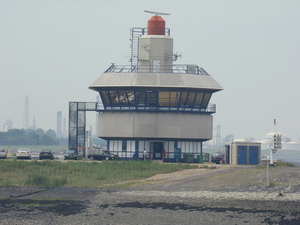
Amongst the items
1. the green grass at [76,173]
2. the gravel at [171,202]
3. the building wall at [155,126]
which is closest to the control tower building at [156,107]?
the building wall at [155,126]

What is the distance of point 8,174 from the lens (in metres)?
55.5

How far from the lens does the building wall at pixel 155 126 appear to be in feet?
233

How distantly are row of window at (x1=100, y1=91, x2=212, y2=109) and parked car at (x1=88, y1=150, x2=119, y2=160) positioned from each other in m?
5.69

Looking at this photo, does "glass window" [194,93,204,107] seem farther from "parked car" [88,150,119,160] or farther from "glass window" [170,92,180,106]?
"parked car" [88,150,119,160]

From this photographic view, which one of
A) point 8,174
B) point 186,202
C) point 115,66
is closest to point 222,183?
Answer: point 186,202

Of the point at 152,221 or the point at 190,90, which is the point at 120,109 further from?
the point at 152,221

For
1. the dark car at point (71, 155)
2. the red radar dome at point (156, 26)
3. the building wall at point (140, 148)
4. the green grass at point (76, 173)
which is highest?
the red radar dome at point (156, 26)

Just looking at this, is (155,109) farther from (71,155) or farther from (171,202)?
(171,202)

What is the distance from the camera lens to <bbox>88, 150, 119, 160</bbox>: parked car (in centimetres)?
7202

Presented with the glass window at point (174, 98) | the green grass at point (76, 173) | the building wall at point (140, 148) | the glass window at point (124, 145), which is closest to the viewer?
the green grass at point (76, 173)

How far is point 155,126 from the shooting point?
7088 cm

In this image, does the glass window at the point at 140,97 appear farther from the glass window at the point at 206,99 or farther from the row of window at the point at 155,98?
the glass window at the point at 206,99

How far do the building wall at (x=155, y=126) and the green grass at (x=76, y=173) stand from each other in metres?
8.70

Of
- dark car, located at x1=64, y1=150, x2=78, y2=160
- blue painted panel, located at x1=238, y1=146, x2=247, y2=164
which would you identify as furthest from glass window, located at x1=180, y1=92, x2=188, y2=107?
dark car, located at x1=64, y1=150, x2=78, y2=160
